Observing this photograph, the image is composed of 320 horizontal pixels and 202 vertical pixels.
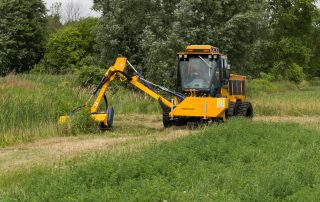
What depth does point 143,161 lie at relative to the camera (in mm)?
9070

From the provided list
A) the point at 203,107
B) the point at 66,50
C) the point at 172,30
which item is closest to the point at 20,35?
the point at 66,50

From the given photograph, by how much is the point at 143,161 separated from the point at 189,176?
96 centimetres

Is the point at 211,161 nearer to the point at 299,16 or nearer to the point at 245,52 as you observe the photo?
the point at 245,52

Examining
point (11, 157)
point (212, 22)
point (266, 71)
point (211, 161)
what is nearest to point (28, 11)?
point (212, 22)

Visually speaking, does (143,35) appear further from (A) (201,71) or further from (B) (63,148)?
(B) (63,148)

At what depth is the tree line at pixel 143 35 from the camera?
2842cm

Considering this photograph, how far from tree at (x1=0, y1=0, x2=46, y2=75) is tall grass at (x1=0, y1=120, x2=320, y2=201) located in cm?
3215

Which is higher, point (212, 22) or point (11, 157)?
point (212, 22)

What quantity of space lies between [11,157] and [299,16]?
153ft

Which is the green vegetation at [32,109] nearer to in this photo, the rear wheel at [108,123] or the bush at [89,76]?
the rear wheel at [108,123]

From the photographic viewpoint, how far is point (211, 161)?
32.7 ft

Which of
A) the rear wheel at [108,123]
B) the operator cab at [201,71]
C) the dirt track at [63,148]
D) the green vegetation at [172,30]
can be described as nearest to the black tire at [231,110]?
the operator cab at [201,71]

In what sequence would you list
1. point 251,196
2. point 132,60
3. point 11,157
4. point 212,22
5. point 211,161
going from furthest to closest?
point 132,60 → point 212,22 → point 11,157 → point 211,161 → point 251,196

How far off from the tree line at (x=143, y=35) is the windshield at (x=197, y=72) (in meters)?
9.48
